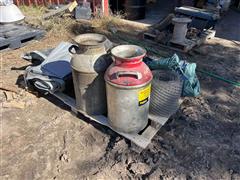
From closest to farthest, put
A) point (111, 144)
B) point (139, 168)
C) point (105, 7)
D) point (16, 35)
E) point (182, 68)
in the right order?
1. point (139, 168)
2. point (111, 144)
3. point (182, 68)
4. point (16, 35)
5. point (105, 7)

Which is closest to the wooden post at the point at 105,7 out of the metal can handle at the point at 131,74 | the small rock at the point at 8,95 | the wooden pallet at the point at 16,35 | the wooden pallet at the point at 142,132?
the wooden pallet at the point at 16,35

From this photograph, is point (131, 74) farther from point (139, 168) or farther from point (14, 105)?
point (14, 105)

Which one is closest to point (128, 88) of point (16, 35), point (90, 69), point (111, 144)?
point (90, 69)

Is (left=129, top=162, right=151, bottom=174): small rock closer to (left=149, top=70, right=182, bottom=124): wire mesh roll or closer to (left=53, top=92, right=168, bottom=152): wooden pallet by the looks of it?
(left=53, top=92, right=168, bottom=152): wooden pallet

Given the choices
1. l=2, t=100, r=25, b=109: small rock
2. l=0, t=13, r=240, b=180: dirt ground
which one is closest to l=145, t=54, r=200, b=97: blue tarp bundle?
l=0, t=13, r=240, b=180: dirt ground

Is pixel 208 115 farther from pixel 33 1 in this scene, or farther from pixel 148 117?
pixel 33 1

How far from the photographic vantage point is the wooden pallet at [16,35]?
4.54 metres

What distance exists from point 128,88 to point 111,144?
2.45ft

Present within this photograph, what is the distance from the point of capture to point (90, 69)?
252 cm

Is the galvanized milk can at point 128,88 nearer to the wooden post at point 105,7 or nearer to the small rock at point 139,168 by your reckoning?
the small rock at point 139,168

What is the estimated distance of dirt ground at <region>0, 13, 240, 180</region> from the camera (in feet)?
7.97

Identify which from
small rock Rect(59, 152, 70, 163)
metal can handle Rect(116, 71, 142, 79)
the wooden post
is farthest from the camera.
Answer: the wooden post

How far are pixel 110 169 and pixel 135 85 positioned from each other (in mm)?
870

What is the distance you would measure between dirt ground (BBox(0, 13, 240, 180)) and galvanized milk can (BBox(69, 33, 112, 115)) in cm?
35
